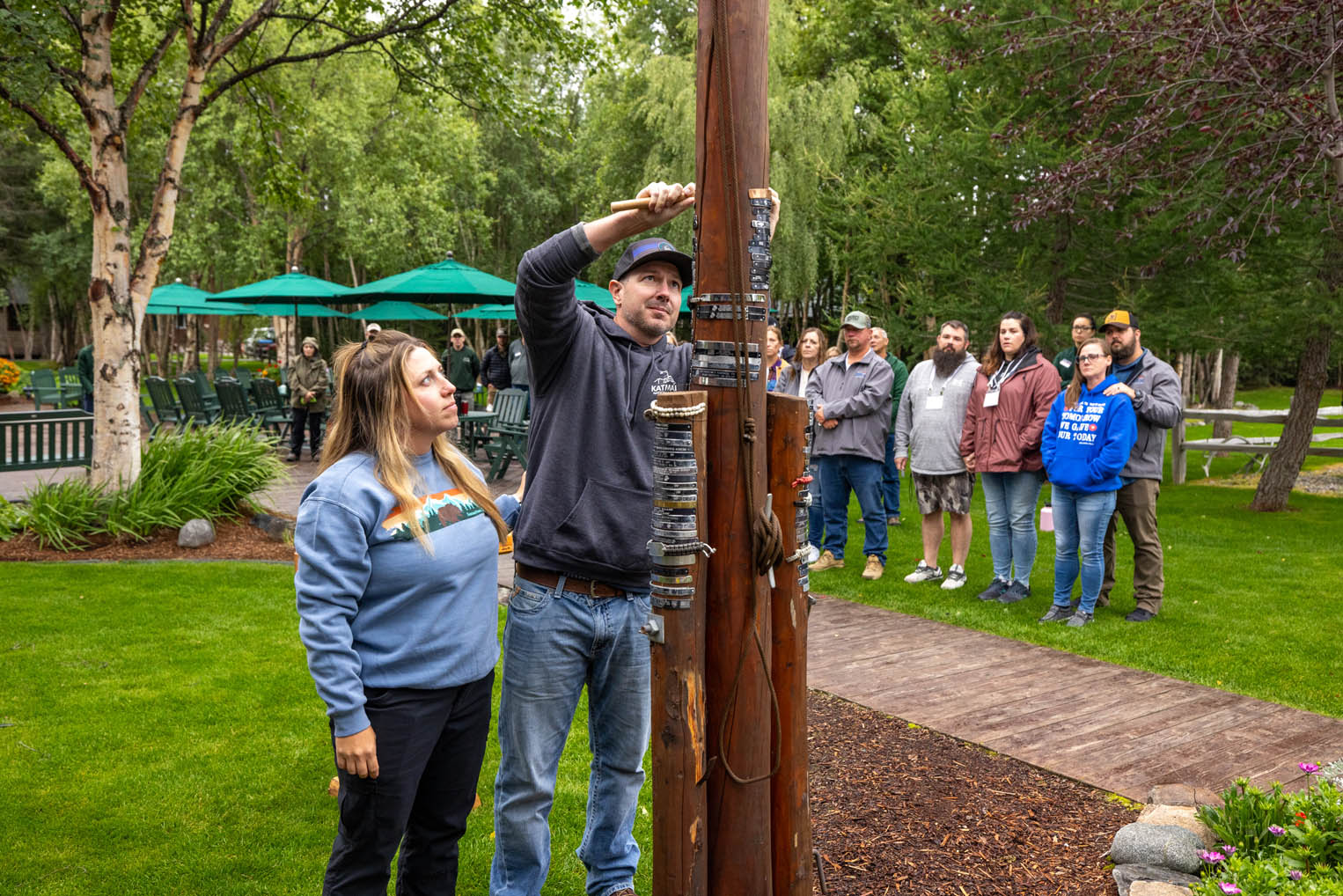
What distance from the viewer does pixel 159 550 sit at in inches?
358

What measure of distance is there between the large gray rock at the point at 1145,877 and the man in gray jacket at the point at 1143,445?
397cm

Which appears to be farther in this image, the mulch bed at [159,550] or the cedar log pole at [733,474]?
the mulch bed at [159,550]

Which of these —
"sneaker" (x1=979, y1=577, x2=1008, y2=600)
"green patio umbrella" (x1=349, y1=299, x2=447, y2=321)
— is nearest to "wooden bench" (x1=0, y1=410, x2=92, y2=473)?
"green patio umbrella" (x1=349, y1=299, x2=447, y2=321)

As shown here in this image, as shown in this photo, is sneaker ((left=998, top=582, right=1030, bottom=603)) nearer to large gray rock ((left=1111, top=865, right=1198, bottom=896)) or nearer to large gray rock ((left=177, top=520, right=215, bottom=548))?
large gray rock ((left=1111, top=865, right=1198, bottom=896))

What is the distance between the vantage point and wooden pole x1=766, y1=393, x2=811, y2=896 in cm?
272

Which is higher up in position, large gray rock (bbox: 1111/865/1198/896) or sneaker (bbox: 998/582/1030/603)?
sneaker (bbox: 998/582/1030/603)

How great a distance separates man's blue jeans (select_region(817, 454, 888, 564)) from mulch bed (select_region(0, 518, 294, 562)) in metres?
4.70

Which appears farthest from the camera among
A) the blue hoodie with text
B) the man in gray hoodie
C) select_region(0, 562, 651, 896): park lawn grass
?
the blue hoodie with text

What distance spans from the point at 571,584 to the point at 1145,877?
2202mm

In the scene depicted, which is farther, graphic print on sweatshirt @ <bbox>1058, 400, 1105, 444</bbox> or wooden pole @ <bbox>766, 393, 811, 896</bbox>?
graphic print on sweatshirt @ <bbox>1058, 400, 1105, 444</bbox>

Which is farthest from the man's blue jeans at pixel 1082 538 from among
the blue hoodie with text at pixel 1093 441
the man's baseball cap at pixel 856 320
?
the man's baseball cap at pixel 856 320

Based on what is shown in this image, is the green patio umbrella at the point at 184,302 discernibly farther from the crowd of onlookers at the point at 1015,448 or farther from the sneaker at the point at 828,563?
the crowd of onlookers at the point at 1015,448

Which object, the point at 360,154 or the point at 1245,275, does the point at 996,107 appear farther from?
the point at 360,154

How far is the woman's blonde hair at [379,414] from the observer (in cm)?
263
